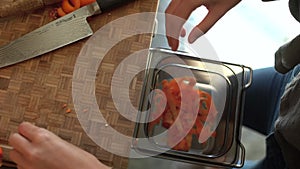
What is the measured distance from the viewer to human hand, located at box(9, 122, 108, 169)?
1.99 ft

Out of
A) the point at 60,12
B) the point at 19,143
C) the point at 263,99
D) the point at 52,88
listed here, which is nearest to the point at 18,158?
the point at 19,143

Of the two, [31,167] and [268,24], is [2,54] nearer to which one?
[31,167]

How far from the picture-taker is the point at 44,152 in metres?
0.61

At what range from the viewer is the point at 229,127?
32.2 inches

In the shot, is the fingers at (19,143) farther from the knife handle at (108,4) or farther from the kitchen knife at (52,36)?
the knife handle at (108,4)

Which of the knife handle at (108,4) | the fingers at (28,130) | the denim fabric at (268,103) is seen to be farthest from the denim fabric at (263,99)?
the fingers at (28,130)

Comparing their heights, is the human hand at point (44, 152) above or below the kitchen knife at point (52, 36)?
below

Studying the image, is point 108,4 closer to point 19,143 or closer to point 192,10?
point 192,10

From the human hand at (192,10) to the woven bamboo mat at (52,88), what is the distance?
0.05 metres

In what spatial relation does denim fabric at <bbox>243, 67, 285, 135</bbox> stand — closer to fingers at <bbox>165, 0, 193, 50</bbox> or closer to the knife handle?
fingers at <bbox>165, 0, 193, 50</bbox>

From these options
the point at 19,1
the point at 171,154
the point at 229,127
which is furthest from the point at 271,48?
the point at 19,1

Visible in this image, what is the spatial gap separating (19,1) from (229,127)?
1.58 feet

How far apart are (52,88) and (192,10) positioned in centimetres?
28

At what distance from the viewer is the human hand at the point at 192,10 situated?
0.68 m
